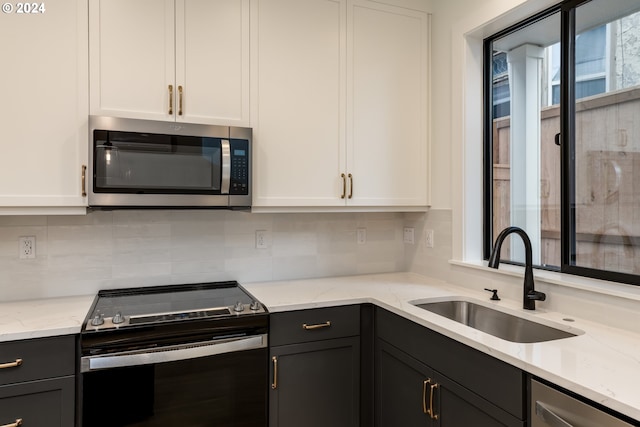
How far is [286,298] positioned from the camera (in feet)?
6.70

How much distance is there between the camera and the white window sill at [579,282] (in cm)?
155

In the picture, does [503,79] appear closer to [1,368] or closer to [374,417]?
[374,417]

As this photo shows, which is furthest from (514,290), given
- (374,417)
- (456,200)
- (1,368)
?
(1,368)

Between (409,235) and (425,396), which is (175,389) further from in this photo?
(409,235)

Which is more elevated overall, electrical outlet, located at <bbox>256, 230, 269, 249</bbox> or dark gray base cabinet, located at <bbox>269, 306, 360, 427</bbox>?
electrical outlet, located at <bbox>256, 230, 269, 249</bbox>

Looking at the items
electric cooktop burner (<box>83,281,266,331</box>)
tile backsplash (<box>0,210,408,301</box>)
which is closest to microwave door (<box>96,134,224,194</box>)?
tile backsplash (<box>0,210,408,301</box>)

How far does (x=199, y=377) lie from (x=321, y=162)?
1.21 metres

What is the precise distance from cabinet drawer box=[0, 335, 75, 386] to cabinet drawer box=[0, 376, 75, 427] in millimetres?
28

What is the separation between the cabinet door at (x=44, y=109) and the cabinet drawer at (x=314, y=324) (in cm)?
102

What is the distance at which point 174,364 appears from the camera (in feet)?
5.59

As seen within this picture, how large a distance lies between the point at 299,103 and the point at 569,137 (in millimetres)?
1283

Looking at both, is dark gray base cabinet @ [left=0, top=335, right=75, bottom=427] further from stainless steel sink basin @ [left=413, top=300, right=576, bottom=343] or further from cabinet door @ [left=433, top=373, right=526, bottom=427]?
stainless steel sink basin @ [left=413, top=300, right=576, bottom=343]

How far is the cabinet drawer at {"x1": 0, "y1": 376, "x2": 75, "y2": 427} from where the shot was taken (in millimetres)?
1504

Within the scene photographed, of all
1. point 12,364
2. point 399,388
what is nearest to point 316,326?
point 399,388
